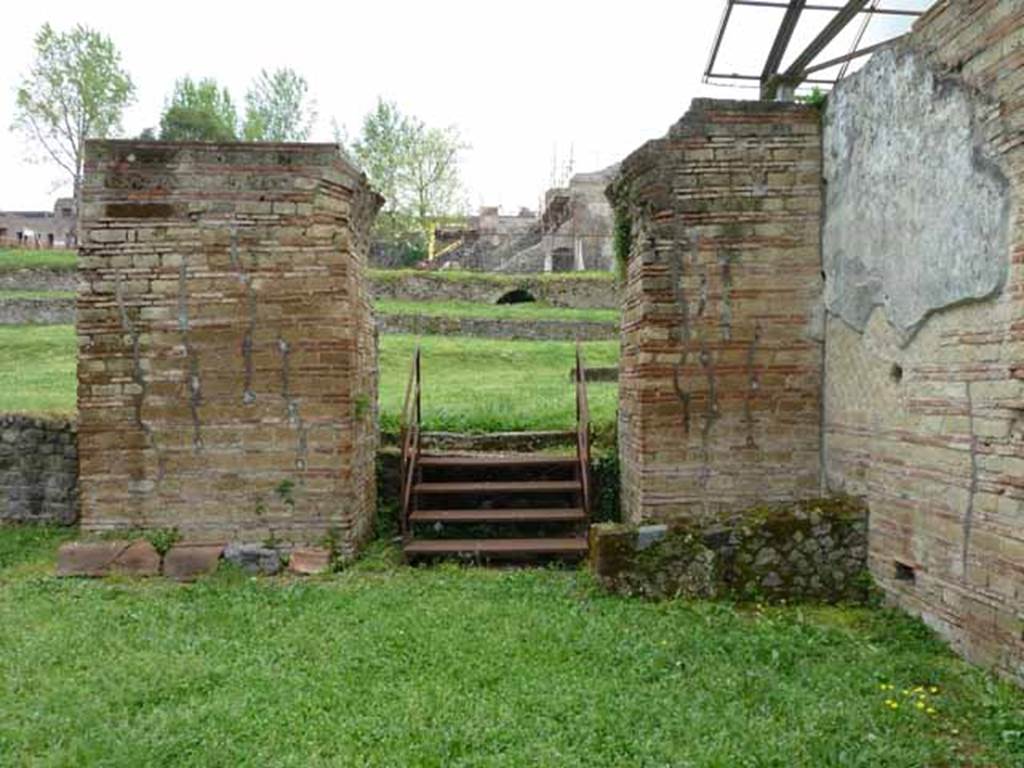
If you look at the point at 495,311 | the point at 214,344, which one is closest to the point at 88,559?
the point at 214,344

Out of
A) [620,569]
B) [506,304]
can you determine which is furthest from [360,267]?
[506,304]

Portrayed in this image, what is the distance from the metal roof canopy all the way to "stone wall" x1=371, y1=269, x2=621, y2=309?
1824cm

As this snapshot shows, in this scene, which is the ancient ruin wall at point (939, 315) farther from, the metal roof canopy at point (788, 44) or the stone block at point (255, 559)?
the stone block at point (255, 559)

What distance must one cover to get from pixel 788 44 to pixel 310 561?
7.31m

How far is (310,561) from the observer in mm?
7004

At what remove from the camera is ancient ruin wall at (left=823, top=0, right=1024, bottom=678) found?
458 cm

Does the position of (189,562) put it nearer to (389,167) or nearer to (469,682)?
(469,682)

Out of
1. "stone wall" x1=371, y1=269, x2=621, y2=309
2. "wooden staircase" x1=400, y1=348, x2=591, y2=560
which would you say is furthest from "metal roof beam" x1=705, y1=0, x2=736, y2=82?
"stone wall" x1=371, y1=269, x2=621, y2=309

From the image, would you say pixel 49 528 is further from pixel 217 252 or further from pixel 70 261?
pixel 70 261

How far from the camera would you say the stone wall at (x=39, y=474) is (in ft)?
28.1

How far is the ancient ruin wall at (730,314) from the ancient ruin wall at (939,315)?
34 centimetres

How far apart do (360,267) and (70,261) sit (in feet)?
82.0

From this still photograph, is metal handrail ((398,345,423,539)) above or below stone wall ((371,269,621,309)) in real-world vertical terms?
below

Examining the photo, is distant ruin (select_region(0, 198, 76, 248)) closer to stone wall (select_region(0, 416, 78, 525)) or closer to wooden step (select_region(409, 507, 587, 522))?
stone wall (select_region(0, 416, 78, 525))
